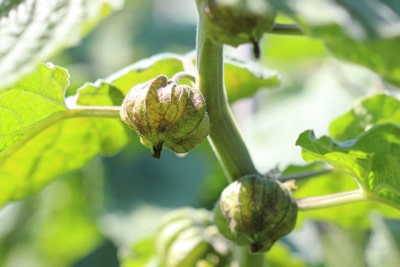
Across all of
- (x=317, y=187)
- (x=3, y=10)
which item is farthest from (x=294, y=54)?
(x=3, y=10)

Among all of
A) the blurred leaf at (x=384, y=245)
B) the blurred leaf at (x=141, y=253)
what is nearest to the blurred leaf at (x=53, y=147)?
the blurred leaf at (x=141, y=253)

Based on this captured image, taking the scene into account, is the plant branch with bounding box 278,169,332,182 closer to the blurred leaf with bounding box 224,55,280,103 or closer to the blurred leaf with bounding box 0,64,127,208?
the blurred leaf with bounding box 224,55,280,103

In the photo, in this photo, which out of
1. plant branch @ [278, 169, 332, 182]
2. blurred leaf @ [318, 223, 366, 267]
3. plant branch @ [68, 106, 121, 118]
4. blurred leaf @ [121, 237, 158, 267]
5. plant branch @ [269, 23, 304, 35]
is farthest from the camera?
blurred leaf @ [318, 223, 366, 267]

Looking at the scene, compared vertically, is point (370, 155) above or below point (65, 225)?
above

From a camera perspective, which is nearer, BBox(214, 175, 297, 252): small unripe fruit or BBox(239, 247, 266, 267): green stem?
BBox(214, 175, 297, 252): small unripe fruit

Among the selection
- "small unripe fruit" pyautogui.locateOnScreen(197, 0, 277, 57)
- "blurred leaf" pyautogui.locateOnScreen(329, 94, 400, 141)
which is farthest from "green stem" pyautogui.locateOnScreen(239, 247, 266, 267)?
"small unripe fruit" pyautogui.locateOnScreen(197, 0, 277, 57)

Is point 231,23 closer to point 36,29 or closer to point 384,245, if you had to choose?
point 36,29

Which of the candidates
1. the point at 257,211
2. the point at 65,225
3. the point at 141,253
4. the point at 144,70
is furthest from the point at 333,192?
the point at 65,225
